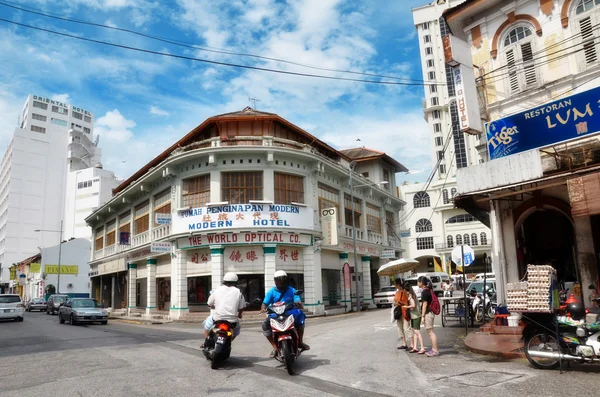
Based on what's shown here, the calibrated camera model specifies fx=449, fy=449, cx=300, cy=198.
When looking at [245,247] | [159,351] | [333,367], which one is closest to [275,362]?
[333,367]

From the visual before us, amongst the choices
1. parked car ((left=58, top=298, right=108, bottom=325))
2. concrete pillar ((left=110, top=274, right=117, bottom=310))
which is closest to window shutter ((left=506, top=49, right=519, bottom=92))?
parked car ((left=58, top=298, right=108, bottom=325))

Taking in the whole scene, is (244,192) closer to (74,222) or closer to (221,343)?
(221,343)

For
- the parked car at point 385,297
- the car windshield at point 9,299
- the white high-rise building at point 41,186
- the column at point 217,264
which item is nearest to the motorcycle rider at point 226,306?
the column at point 217,264

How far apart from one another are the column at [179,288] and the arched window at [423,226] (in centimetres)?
4452

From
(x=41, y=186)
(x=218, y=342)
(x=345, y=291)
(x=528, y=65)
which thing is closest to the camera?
(x=218, y=342)

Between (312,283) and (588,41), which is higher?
(588,41)

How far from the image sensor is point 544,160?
12109 mm

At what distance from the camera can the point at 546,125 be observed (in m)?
12.0

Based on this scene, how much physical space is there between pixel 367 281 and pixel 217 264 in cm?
1233

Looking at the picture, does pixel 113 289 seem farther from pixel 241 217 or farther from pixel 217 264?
pixel 241 217

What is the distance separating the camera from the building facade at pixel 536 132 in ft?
36.4

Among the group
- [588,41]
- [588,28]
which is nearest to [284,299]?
[588,41]

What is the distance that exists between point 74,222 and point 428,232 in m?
61.3

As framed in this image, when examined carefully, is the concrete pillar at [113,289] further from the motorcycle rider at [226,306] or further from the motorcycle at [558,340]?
the motorcycle at [558,340]
